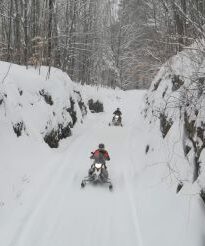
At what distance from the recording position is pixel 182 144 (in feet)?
26.9

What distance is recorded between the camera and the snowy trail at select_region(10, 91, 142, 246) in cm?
637

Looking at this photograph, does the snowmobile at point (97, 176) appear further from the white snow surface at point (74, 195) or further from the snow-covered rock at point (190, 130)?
the snow-covered rock at point (190, 130)

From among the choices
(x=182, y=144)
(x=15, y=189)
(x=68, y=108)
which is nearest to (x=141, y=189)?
(x=182, y=144)

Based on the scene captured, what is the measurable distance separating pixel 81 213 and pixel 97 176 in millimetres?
2302

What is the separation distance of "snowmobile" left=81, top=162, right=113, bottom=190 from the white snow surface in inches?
8.2

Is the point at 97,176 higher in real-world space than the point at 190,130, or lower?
lower

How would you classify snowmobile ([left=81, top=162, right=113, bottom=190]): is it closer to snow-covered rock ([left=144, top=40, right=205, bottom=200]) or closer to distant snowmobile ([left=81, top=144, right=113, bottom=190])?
distant snowmobile ([left=81, top=144, right=113, bottom=190])

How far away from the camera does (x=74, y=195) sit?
8859 millimetres

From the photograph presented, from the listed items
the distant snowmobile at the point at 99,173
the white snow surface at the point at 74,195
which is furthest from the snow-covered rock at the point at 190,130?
the distant snowmobile at the point at 99,173

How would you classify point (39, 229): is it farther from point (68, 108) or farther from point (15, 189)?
point (68, 108)

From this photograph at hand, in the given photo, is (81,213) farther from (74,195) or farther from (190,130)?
(190,130)

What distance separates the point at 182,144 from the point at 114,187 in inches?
109

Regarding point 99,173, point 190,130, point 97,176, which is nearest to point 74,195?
point 97,176

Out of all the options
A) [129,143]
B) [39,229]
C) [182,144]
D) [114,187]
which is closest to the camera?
[39,229]
